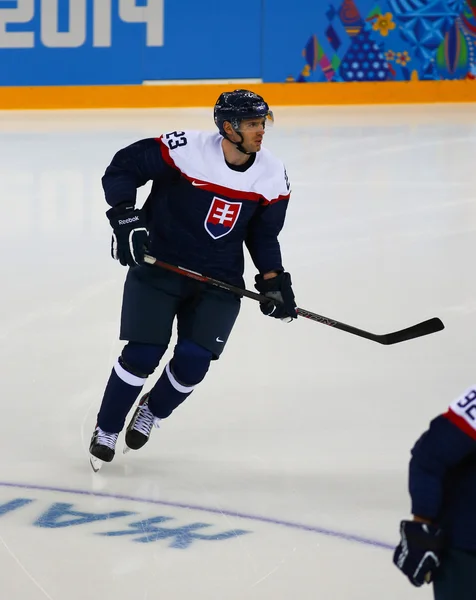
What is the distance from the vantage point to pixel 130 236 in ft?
10.4

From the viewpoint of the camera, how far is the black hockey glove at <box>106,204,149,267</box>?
3168 mm

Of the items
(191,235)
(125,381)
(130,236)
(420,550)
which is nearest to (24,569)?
(125,381)

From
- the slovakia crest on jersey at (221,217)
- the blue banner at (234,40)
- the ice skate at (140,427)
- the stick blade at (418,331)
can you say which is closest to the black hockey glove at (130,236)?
the slovakia crest on jersey at (221,217)

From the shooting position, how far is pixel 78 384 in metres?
4.06

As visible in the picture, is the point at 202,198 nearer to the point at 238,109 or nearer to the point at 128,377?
the point at 238,109

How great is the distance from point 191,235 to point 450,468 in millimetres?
1578

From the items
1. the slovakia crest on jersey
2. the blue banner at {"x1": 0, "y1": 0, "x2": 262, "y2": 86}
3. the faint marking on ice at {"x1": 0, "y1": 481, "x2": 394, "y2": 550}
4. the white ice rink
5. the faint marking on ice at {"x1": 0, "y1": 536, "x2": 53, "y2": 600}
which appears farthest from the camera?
the blue banner at {"x1": 0, "y1": 0, "x2": 262, "y2": 86}

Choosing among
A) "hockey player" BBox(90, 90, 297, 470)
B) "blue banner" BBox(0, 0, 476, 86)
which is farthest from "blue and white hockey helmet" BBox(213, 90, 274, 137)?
"blue banner" BBox(0, 0, 476, 86)

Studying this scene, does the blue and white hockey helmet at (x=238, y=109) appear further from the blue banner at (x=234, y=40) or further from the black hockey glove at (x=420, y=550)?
the blue banner at (x=234, y=40)

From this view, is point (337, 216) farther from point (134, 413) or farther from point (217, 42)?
point (217, 42)

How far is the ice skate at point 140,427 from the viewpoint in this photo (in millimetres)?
3428

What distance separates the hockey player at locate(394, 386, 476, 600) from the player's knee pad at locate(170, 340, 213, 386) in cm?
146

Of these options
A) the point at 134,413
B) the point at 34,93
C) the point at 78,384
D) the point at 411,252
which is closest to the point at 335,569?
the point at 134,413

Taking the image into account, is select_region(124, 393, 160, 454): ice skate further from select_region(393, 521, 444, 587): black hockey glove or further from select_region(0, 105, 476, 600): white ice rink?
select_region(393, 521, 444, 587): black hockey glove
